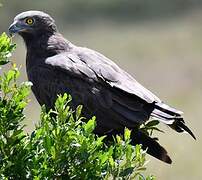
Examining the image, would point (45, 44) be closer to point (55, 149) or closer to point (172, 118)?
point (172, 118)

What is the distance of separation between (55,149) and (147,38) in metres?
21.1

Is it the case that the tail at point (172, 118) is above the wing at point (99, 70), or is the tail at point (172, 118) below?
below

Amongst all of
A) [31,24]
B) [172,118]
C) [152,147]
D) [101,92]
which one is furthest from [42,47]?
[172,118]

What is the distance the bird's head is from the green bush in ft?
11.0

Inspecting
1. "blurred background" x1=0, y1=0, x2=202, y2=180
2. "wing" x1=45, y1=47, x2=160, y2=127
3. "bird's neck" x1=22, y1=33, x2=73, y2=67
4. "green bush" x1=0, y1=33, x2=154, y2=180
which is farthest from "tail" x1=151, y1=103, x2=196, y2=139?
"blurred background" x1=0, y1=0, x2=202, y2=180

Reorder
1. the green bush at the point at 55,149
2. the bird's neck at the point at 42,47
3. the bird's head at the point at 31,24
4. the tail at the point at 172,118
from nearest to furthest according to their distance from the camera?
1. the green bush at the point at 55,149
2. the tail at the point at 172,118
3. the bird's neck at the point at 42,47
4. the bird's head at the point at 31,24

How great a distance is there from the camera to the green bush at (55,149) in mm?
5309

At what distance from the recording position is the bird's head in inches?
348

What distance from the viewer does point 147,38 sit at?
2630 cm

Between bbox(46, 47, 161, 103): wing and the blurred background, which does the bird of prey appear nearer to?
bbox(46, 47, 161, 103): wing

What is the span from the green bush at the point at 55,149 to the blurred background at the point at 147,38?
1177 cm

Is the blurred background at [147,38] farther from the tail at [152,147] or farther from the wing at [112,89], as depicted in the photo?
the tail at [152,147]

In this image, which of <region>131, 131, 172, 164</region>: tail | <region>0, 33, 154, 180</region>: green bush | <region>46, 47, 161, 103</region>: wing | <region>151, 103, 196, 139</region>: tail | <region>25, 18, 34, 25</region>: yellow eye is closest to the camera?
<region>0, 33, 154, 180</region>: green bush

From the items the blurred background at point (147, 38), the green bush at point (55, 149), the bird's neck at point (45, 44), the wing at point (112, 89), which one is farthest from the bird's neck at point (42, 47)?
the blurred background at point (147, 38)
